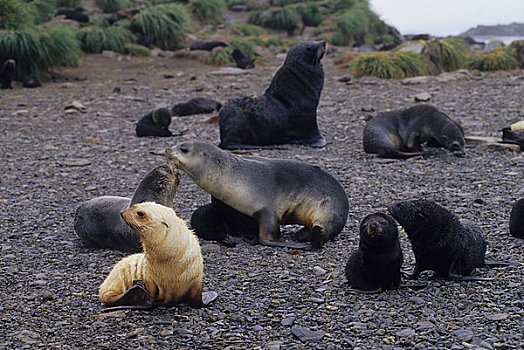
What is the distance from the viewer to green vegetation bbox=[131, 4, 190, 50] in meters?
18.8

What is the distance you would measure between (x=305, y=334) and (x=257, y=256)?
3.99ft

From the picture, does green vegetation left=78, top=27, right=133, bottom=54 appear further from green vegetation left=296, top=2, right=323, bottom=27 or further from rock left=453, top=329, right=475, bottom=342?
rock left=453, top=329, right=475, bottom=342

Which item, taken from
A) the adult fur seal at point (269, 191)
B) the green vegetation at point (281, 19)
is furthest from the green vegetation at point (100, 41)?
the adult fur seal at point (269, 191)

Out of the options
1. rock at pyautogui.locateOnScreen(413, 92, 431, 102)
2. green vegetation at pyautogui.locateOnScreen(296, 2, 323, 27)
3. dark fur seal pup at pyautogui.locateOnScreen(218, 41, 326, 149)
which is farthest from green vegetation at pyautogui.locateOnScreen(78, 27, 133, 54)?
green vegetation at pyautogui.locateOnScreen(296, 2, 323, 27)

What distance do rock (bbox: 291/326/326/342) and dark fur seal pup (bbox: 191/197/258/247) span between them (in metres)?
1.43

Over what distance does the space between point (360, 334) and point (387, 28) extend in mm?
28548

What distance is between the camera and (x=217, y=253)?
4141 mm

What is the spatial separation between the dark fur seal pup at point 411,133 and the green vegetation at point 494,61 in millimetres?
8410

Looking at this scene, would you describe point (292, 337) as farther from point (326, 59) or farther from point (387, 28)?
point (387, 28)

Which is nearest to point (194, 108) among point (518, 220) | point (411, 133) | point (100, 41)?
point (411, 133)

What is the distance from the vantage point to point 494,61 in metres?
14.3

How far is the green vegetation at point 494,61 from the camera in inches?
565

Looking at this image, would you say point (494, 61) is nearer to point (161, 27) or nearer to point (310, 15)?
point (161, 27)

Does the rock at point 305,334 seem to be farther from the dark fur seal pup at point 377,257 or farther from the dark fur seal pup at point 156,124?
the dark fur seal pup at point 156,124
